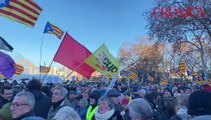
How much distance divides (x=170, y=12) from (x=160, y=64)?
41.2 metres

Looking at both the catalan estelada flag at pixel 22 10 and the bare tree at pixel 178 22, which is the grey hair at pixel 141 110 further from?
the bare tree at pixel 178 22

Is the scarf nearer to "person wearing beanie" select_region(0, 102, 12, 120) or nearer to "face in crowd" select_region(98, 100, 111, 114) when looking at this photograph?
"face in crowd" select_region(98, 100, 111, 114)

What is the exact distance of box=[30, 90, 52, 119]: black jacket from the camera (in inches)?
238

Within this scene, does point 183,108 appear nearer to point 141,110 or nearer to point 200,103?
point 141,110

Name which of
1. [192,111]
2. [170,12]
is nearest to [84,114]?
[192,111]

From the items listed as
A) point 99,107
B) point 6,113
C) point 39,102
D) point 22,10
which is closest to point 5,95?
point 39,102

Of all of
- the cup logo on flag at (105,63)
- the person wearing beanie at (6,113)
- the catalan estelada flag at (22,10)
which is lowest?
the person wearing beanie at (6,113)

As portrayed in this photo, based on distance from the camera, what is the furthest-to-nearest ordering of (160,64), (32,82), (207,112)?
(160,64) → (32,82) → (207,112)

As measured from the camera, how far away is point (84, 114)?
6.60 meters

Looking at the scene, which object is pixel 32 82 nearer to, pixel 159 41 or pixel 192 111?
pixel 192 111

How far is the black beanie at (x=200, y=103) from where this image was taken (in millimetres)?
3047

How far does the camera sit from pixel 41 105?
607 centimetres

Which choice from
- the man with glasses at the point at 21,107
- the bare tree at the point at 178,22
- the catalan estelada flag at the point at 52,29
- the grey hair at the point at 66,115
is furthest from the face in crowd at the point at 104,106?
the bare tree at the point at 178,22

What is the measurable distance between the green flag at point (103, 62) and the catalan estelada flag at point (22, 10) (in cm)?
189
